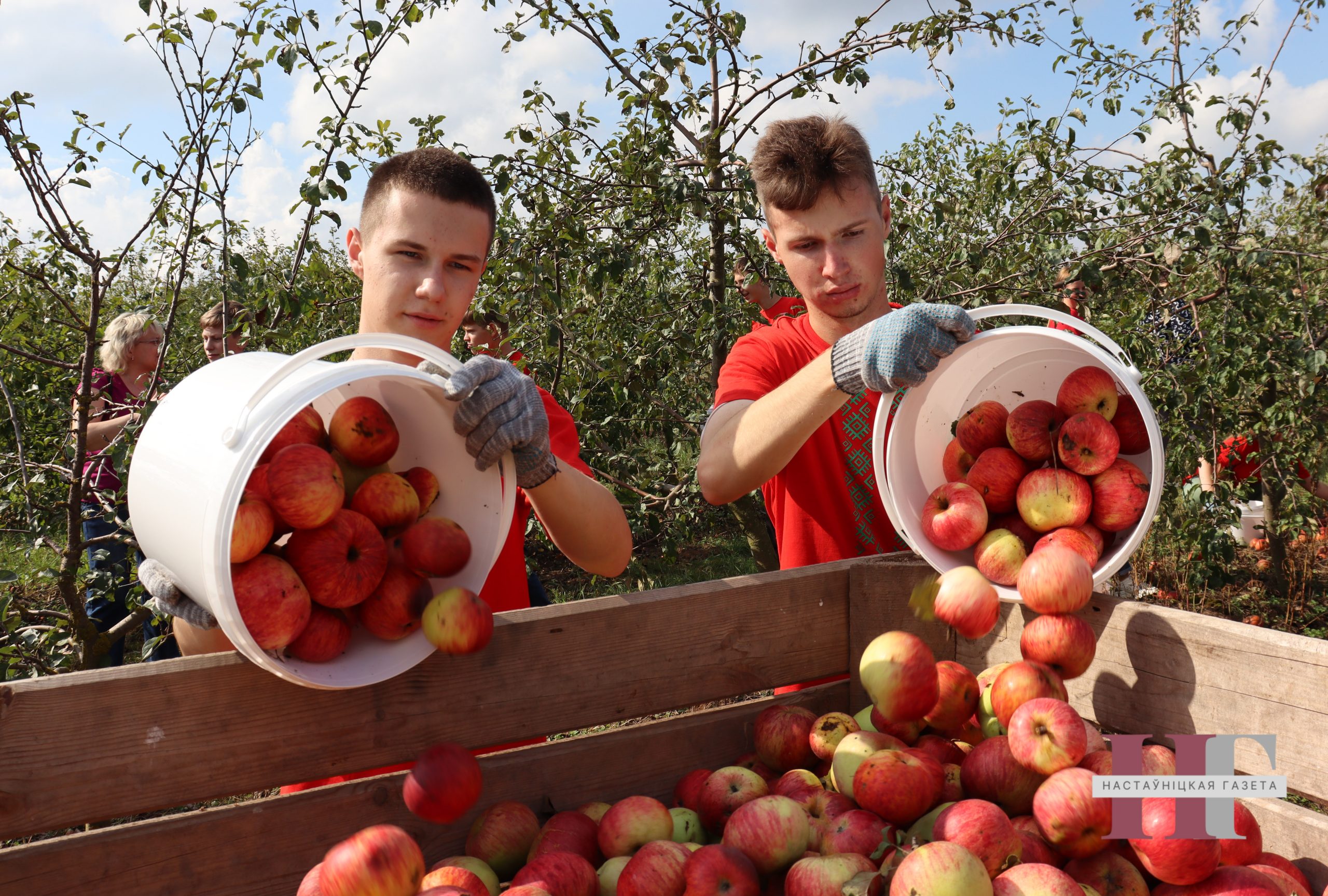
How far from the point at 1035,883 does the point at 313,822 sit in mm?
997

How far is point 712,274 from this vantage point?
12.4 ft

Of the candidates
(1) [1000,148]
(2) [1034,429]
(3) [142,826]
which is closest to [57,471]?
(3) [142,826]

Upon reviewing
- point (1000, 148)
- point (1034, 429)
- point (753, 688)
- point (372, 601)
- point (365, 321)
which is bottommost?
point (753, 688)

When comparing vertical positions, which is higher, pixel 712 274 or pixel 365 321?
pixel 712 274

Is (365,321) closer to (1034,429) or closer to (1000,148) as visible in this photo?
(1034,429)

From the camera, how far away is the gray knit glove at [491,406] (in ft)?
4.22

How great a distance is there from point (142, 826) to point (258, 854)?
0.16 m

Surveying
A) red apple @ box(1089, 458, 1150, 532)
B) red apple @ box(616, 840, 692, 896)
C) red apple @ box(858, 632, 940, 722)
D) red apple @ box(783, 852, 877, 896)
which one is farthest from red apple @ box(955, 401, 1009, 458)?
red apple @ box(616, 840, 692, 896)

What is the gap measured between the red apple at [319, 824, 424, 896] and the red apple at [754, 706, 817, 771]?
2.19ft

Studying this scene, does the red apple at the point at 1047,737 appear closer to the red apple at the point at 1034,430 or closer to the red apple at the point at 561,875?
the red apple at the point at 1034,430

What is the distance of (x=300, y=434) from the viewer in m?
1.35

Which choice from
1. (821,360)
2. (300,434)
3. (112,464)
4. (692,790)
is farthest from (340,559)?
(112,464)

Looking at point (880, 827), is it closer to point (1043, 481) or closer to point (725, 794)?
point (725, 794)

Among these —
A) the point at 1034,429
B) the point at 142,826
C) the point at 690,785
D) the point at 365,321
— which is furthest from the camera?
the point at 365,321
